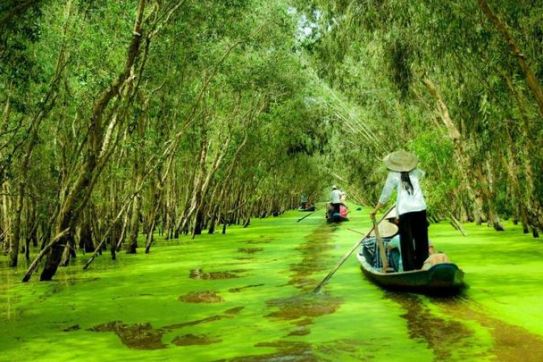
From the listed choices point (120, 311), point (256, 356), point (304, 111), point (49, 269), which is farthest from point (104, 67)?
point (304, 111)

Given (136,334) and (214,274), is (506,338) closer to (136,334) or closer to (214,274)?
(136,334)

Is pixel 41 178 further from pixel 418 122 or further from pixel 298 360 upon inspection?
pixel 298 360

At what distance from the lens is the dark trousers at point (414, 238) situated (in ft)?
30.9

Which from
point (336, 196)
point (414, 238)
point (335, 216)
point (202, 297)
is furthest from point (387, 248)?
point (335, 216)

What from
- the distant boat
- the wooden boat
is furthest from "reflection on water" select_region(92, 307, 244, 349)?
the distant boat

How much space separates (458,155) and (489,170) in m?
2.24

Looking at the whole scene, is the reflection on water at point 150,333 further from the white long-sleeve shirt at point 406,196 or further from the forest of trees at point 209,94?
the forest of trees at point 209,94

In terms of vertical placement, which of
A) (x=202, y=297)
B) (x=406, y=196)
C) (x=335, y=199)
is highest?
(x=335, y=199)

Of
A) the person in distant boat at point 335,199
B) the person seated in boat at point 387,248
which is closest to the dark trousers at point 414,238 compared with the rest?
the person seated in boat at point 387,248

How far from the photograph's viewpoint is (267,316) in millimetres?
8133

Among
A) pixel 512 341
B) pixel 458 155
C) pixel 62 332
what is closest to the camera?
pixel 512 341

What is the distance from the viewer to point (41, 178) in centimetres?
2211

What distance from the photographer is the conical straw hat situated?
31.2 ft

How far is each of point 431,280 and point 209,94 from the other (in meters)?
16.9
